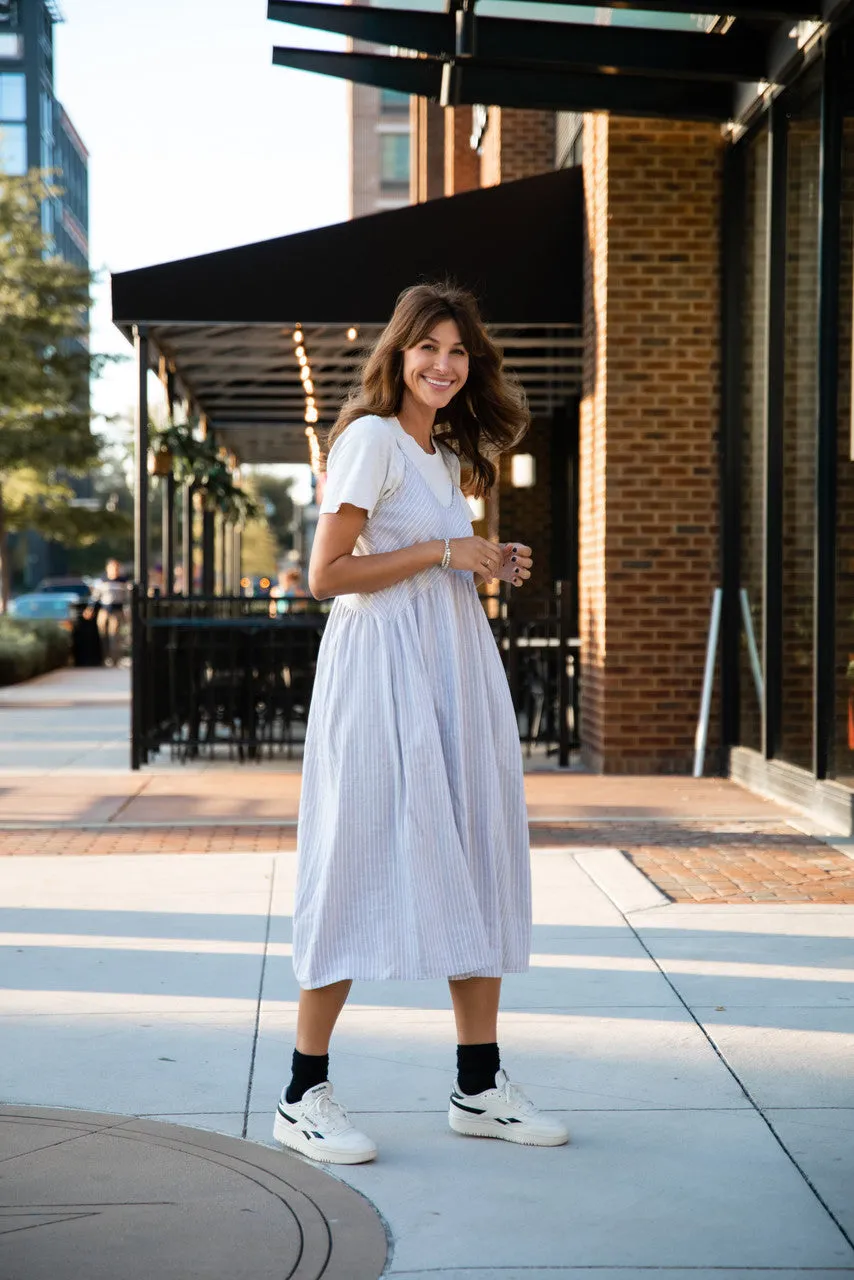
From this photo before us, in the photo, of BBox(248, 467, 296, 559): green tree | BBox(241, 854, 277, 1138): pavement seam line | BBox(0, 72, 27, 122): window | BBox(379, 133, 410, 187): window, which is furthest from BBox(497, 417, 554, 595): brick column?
BBox(248, 467, 296, 559): green tree

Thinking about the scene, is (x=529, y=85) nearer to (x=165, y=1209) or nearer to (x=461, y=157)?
(x=165, y=1209)

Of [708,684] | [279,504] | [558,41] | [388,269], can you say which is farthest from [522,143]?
[279,504]

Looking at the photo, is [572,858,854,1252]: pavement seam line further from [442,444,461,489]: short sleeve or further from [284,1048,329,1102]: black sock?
[442,444,461,489]: short sleeve

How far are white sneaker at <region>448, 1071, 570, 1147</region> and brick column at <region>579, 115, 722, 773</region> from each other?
6.65m

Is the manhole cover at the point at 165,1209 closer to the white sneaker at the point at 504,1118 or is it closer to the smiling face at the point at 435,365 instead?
the white sneaker at the point at 504,1118

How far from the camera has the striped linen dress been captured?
3.48 m

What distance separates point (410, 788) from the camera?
→ 3.48 metres

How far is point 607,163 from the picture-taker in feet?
32.9

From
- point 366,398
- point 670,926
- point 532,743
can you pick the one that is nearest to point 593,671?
point 532,743

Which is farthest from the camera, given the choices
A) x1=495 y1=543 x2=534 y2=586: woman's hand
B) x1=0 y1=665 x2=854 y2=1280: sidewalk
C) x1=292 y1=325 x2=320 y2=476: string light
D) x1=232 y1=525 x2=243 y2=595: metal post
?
x1=232 y1=525 x2=243 y2=595: metal post

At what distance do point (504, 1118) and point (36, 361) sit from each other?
79.2ft

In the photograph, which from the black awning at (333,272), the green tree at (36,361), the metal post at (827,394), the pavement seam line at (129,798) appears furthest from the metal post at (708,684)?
the green tree at (36,361)

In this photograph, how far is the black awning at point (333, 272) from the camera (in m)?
10.4

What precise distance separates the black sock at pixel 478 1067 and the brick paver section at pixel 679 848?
8.66 ft
